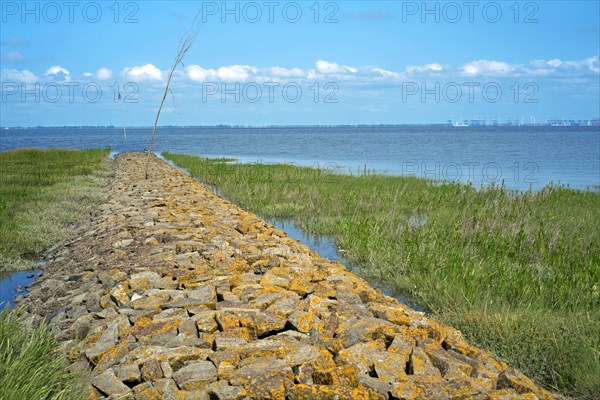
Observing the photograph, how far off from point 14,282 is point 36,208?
5.76m

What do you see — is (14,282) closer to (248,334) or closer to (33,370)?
(33,370)

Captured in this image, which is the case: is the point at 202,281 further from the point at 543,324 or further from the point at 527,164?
the point at 527,164

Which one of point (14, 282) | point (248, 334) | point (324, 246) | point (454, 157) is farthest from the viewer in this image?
point (454, 157)

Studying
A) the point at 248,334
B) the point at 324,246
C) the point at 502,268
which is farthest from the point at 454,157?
the point at 248,334

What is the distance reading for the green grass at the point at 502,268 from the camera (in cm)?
528

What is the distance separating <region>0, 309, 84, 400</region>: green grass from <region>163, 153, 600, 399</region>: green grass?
4.06 metres

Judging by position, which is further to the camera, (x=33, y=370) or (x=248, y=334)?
(x=248, y=334)

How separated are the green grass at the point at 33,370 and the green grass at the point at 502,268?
13.3 ft

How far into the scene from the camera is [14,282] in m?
8.92

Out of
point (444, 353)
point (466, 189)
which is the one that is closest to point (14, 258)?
point (444, 353)

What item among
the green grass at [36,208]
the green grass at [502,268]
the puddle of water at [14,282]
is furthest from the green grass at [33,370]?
the green grass at [36,208]

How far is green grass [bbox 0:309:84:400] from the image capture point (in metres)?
3.57

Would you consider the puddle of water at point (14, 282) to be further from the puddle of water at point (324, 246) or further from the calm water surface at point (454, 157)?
the calm water surface at point (454, 157)

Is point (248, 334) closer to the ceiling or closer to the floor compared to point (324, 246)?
closer to the ceiling
